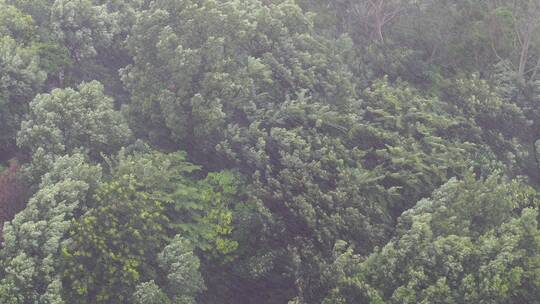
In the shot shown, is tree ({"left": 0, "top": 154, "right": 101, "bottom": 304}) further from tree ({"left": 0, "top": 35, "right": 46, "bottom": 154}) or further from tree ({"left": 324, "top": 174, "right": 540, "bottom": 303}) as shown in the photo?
tree ({"left": 324, "top": 174, "right": 540, "bottom": 303})

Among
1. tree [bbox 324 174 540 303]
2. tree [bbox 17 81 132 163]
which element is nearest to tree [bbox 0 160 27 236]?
tree [bbox 17 81 132 163]

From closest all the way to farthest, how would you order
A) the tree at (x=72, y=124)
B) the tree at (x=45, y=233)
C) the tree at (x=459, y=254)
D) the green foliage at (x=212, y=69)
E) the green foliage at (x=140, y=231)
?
the tree at (x=45, y=233)
the tree at (x=459, y=254)
the green foliage at (x=140, y=231)
the tree at (x=72, y=124)
the green foliage at (x=212, y=69)

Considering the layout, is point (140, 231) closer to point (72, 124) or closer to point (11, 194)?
point (11, 194)

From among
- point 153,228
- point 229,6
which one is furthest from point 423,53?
point 153,228

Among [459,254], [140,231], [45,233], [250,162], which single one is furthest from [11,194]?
[459,254]

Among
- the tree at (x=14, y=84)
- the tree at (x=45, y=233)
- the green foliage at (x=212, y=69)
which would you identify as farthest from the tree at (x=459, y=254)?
the tree at (x=14, y=84)

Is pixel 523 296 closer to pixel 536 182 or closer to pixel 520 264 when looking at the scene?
pixel 520 264

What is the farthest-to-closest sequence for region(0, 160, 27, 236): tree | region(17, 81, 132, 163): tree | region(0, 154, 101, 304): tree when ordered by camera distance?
region(17, 81, 132, 163): tree < region(0, 160, 27, 236): tree < region(0, 154, 101, 304): tree

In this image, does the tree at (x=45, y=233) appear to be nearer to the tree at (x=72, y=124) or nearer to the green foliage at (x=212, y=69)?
the tree at (x=72, y=124)
